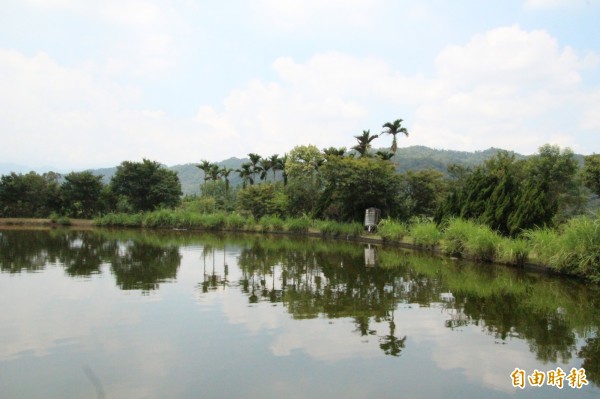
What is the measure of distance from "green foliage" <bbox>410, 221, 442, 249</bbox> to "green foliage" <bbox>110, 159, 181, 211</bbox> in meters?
27.9

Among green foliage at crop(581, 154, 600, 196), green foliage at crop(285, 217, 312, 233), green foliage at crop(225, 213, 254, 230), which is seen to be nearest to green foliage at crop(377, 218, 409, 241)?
green foliage at crop(285, 217, 312, 233)

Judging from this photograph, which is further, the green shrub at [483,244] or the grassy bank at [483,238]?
the green shrub at [483,244]

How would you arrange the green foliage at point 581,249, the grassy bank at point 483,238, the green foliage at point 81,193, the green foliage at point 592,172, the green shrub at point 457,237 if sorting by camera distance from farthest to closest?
1. the green foliage at point 81,193
2. the green foliage at point 592,172
3. the green shrub at point 457,237
4. the grassy bank at point 483,238
5. the green foliage at point 581,249

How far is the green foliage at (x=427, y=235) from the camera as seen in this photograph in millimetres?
19891

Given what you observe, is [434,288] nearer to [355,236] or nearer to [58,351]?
[58,351]

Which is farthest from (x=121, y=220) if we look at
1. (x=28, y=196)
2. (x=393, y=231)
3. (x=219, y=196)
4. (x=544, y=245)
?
(x=544, y=245)

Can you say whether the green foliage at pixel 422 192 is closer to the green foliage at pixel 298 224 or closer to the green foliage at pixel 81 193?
the green foliage at pixel 298 224

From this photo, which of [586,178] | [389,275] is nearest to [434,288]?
[389,275]

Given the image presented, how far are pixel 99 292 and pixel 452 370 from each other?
800cm

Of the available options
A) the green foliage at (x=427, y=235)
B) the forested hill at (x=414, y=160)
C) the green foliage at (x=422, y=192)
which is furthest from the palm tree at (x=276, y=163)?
the forested hill at (x=414, y=160)

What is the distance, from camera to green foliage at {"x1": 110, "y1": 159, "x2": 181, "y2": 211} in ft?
139

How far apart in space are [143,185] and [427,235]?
30144mm

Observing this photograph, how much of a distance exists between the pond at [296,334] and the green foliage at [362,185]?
45.0ft

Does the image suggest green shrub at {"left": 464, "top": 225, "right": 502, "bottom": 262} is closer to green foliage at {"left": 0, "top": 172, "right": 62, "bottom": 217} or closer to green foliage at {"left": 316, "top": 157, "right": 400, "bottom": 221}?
green foliage at {"left": 316, "top": 157, "right": 400, "bottom": 221}
